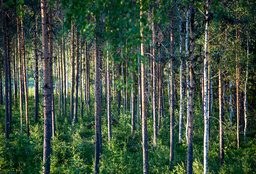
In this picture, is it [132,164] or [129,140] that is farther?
[129,140]

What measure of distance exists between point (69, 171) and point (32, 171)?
2.17m

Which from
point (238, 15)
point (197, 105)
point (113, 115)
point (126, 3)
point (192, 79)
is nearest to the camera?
point (126, 3)

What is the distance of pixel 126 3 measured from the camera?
3404mm

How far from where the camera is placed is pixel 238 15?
13125 mm

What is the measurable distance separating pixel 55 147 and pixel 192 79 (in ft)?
31.0

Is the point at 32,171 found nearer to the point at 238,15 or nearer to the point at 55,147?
the point at 55,147

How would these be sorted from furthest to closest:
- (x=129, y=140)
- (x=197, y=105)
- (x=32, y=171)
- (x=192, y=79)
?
(x=197, y=105)
(x=129, y=140)
(x=192, y=79)
(x=32, y=171)

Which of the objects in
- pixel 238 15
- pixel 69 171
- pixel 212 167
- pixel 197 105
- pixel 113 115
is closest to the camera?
pixel 69 171

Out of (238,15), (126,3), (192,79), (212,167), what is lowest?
(212,167)

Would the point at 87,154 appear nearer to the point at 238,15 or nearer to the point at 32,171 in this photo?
the point at 32,171

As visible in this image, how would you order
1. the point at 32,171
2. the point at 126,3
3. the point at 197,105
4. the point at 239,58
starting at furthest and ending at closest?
the point at 197,105, the point at 239,58, the point at 32,171, the point at 126,3

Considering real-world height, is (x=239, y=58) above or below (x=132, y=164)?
above

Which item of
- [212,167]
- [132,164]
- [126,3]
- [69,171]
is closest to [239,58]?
[212,167]

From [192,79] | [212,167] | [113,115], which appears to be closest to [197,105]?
[113,115]
